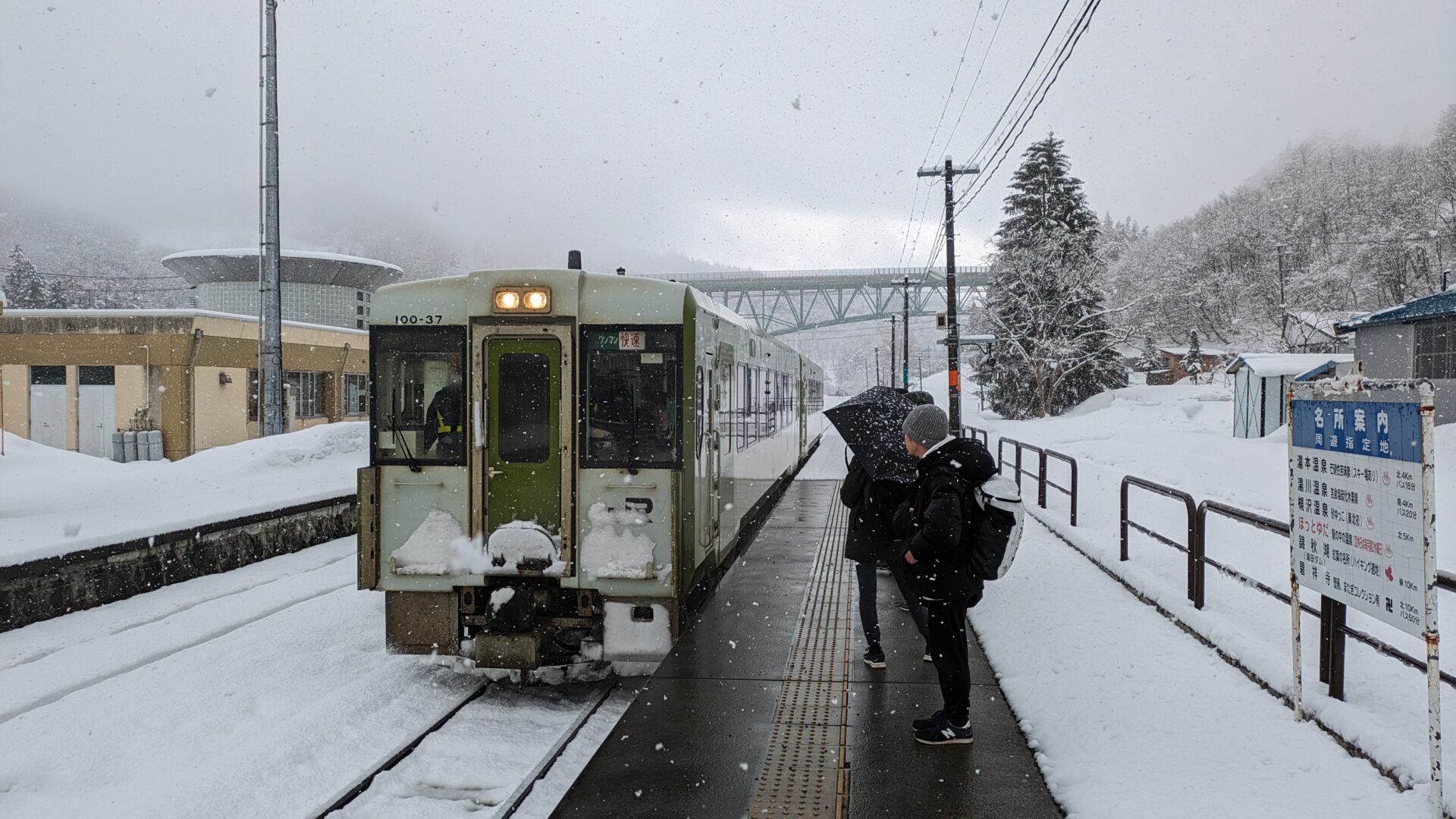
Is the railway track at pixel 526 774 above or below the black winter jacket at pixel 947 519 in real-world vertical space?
below

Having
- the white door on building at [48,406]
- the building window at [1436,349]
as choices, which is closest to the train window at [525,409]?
the building window at [1436,349]

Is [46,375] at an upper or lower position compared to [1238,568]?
upper

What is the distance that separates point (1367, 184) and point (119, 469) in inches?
3250

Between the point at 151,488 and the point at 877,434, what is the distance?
39.9 feet

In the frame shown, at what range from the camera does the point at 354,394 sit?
30.8 meters

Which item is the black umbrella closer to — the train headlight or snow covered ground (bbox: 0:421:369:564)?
the train headlight

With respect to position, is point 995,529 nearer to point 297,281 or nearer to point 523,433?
point 523,433

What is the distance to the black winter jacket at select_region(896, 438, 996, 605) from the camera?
443 centimetres

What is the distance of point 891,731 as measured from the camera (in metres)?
5.09

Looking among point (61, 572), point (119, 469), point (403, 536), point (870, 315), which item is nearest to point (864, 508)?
point (403, 536)

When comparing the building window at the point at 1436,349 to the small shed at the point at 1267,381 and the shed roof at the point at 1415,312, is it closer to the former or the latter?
the shed roof at the point at 1415,312

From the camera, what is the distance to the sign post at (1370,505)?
3645mm

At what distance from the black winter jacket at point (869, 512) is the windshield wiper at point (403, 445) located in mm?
3175

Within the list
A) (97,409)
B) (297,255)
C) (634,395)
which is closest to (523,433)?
(634,395)
